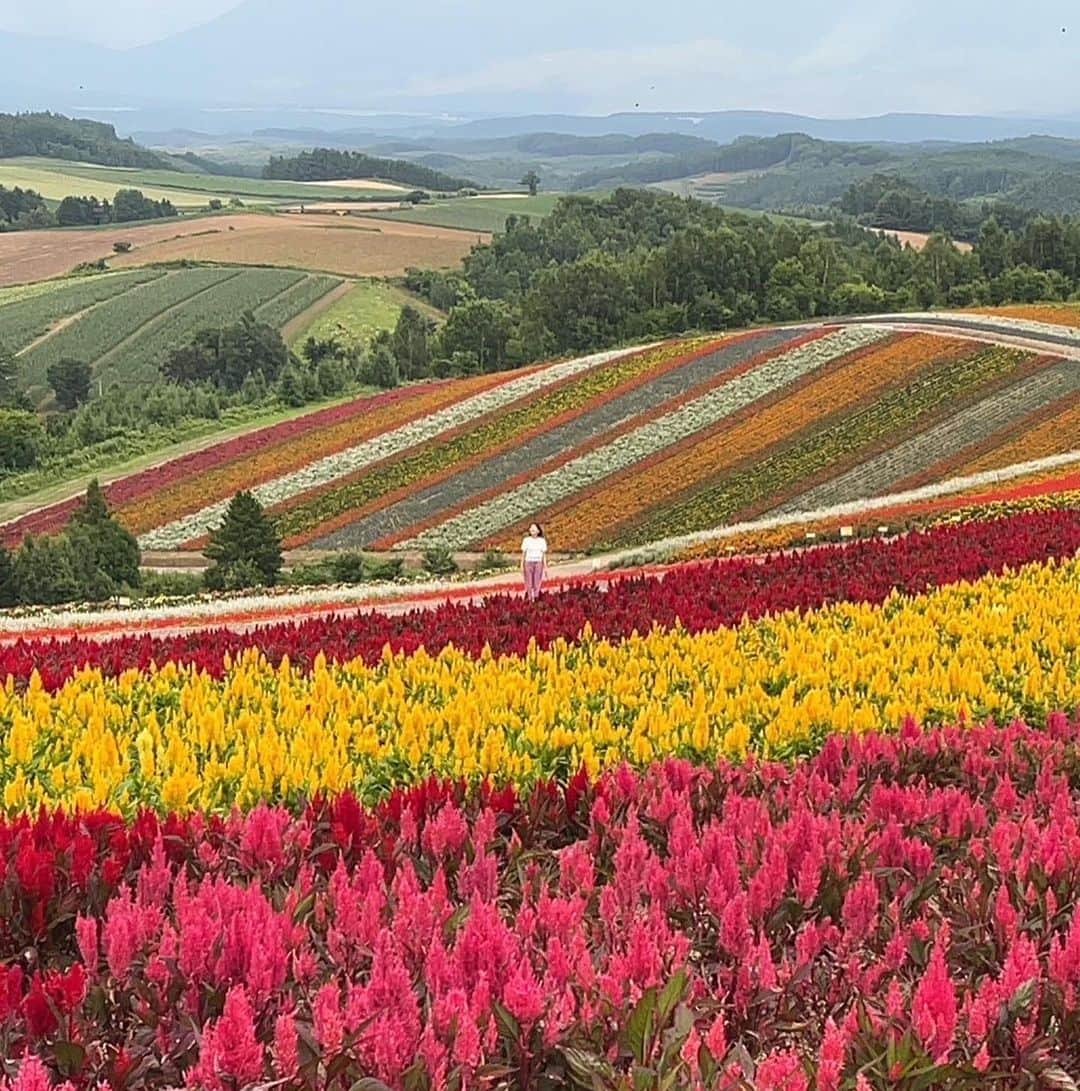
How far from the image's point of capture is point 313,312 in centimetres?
10812

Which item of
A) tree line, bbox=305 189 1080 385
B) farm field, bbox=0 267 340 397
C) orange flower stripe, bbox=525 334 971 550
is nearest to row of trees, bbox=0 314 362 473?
farm field, bbox=0 267 340 397

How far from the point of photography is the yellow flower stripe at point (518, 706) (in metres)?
6.57

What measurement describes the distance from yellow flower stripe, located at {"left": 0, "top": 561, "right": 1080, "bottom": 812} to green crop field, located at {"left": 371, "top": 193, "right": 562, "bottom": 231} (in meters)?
148

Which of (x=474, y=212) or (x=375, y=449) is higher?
(x=474, y=212)

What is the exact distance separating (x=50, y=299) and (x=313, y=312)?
2255 cm

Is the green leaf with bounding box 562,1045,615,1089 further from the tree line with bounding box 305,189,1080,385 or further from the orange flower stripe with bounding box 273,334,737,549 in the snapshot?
the tree line with bounding box 305,189,1080,385

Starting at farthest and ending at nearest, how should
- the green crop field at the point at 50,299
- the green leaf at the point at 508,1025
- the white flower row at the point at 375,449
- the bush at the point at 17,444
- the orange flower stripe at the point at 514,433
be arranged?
1. the green crop field at the point at 50,299
2. the bush at the point at 17,444
3. the white flower row at the point at 375,449
4. the orange flower stripe at the point at 514,433
5. the green leaf at the point at 508,1025

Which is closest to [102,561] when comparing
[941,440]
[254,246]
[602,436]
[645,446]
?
[645,446]

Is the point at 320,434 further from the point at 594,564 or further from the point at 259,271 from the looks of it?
the point at 259,271

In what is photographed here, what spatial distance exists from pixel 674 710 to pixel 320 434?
52.3 m

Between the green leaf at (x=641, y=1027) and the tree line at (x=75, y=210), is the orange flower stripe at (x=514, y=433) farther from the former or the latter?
the tree line at (x=75, y=210)

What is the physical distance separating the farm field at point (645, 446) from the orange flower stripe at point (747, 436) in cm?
10

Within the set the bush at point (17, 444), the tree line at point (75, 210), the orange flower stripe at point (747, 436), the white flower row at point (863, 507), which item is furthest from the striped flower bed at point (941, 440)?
the tree line at point (75, 210)

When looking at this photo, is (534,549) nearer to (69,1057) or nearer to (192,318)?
(69,1057)
